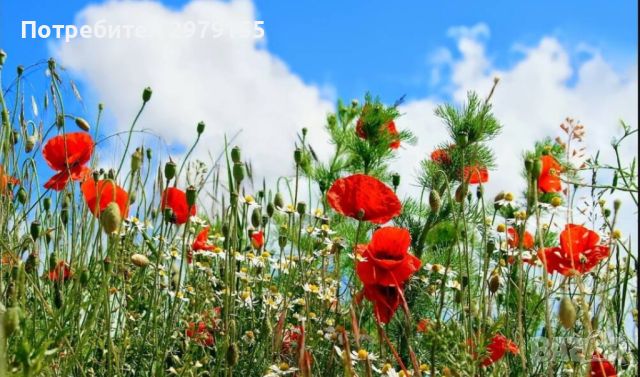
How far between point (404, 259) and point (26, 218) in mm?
1134

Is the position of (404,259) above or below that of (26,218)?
below

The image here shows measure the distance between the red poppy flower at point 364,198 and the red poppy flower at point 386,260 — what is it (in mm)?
126

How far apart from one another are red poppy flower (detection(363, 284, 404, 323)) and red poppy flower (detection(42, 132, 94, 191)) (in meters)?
0.87

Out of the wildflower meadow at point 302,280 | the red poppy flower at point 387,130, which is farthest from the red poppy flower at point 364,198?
the red poppy flower at point 387,130

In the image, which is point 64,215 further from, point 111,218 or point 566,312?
point 566,312

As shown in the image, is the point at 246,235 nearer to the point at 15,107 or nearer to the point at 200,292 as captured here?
the point at 200,292

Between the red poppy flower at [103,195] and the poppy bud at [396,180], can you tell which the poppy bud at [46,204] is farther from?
the poppy bud at [396,180]

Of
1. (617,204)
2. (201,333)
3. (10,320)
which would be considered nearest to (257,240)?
(201,333)

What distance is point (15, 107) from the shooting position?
7.48 ft

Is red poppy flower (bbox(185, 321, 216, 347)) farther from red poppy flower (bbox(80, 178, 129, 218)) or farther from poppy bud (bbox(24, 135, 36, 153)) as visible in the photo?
poppy bud (bbox(24, 135, 36, 153))

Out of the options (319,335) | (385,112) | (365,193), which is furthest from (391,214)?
(385,112)

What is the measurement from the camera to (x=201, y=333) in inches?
86.2

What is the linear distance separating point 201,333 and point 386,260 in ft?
2.23

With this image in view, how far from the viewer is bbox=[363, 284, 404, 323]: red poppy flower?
1739 mm
